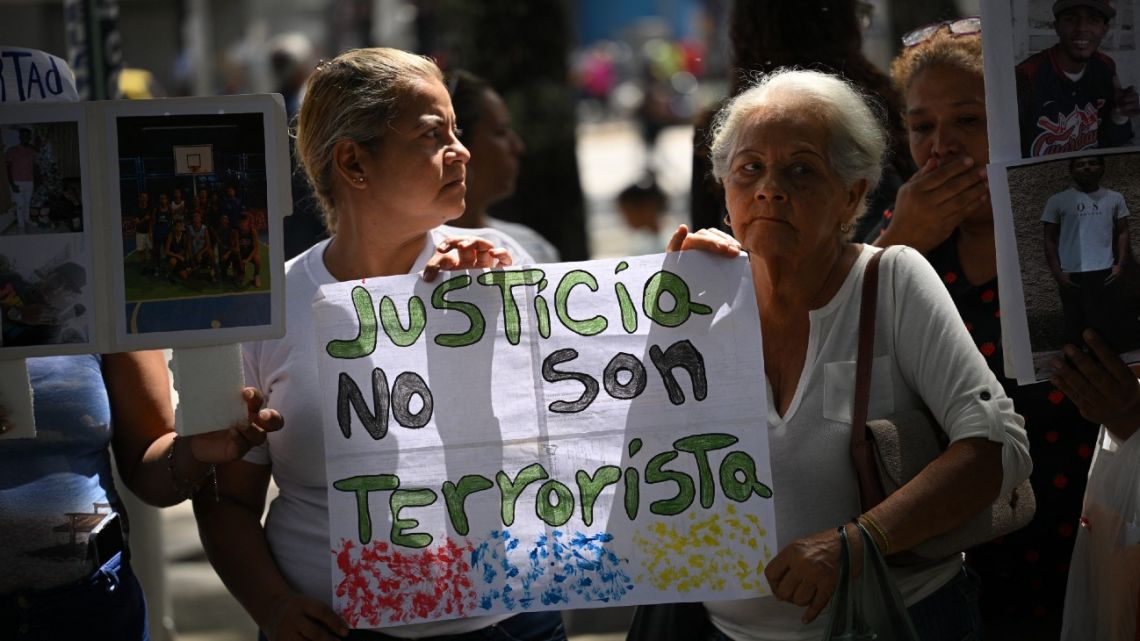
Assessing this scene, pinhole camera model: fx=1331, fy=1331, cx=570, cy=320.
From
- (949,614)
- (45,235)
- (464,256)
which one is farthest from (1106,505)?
(45,235)

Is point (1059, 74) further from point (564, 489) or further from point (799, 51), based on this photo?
point (799, 51)

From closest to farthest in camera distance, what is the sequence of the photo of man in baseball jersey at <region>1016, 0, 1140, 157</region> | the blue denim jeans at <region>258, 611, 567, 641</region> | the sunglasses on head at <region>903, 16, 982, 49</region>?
the photo of man in baseball jersey at <region>1016, 0, 1140, 157</region>, the blue denim jeans at <region>258, 611, 567, 641</region>, the sunglasses on head at <region>903, 16, 982, 49</region>

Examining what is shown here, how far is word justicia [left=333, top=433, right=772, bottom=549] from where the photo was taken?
238 centimetres

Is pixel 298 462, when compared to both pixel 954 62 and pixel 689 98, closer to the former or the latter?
pixel 954 62

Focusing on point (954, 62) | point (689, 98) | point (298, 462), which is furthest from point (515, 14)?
point (689, 98)

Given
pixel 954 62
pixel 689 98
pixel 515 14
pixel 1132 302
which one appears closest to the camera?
pixel 1132 302

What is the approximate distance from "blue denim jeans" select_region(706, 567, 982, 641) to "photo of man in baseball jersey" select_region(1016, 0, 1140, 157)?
0.80 meters

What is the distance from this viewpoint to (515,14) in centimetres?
704

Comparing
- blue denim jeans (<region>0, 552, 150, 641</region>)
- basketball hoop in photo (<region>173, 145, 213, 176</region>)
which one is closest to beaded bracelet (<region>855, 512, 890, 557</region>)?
basketball hoop in photo (<region>173, 145, 213, 176</region>)

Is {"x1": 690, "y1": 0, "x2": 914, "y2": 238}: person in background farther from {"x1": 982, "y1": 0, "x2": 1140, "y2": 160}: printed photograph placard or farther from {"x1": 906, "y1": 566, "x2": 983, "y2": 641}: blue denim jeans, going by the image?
{"x1": 906, "y1": 566, "x2": 983, "y2": 641}: blue denim jeans

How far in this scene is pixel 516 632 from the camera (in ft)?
8.38

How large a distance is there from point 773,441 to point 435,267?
697 mm

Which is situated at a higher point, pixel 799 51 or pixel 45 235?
pixel 799 51

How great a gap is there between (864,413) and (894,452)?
0.27 feet
